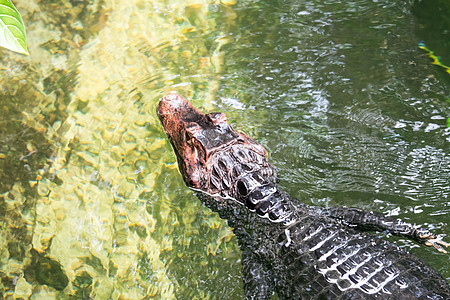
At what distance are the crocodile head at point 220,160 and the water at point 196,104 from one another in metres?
0.31

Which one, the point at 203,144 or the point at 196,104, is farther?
the point at 196,104

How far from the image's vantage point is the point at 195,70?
452 centimetres

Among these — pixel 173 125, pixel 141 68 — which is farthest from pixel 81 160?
pixel 141 68

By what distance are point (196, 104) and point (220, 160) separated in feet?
4.03

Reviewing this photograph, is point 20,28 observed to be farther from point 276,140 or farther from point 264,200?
point 276,140

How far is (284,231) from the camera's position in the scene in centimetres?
268

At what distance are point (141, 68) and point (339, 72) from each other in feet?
7.09

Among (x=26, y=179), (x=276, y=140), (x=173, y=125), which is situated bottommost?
(x=26, y=179)

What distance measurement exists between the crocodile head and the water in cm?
31

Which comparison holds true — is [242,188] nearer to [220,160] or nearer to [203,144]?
[220,160]

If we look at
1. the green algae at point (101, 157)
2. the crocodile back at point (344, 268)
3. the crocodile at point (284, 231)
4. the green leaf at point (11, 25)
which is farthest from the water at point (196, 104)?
the green leaf at point (11, 25)

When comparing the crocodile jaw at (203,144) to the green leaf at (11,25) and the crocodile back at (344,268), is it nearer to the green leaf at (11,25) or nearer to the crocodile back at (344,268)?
the crocodile back at (344,268)

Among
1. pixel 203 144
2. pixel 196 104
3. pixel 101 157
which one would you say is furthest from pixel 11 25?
pixel 196 104

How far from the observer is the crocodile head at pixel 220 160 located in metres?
2.97
